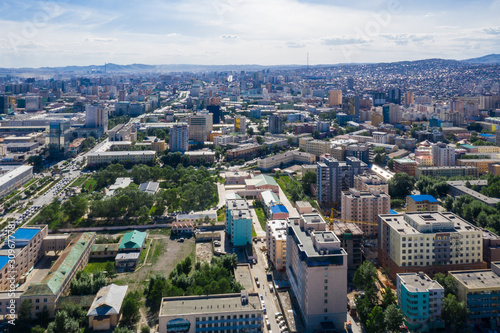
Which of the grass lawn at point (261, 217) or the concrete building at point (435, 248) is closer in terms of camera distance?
the concrete building at point (435, 248)

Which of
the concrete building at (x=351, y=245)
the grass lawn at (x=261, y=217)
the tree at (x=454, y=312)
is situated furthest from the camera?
the grass lawn at (x=261, y=217)

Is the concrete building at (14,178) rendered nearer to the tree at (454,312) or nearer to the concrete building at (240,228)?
the concrete building at (240,228)

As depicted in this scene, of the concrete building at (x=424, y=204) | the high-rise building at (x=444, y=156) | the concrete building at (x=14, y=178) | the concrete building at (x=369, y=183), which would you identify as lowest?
the concrete building at (x=424, y=204)

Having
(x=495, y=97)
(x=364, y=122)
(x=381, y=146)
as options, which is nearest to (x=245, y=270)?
(x=381, y=146)

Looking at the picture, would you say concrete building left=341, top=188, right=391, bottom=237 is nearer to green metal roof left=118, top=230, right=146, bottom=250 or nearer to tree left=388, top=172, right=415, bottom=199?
tree left=388, top=172, right=415, bottom=199

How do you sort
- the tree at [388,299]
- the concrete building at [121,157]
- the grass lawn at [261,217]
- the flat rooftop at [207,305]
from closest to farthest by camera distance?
the flat rooftop at [207,305], the tree at [388,299], the grass lawn at [261,217], the concrete building at [121,157]

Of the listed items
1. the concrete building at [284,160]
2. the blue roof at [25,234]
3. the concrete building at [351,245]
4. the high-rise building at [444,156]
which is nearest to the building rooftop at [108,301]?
the blue roof at [25,234]

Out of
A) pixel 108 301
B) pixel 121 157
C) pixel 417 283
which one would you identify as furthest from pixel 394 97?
pixel 108 301
